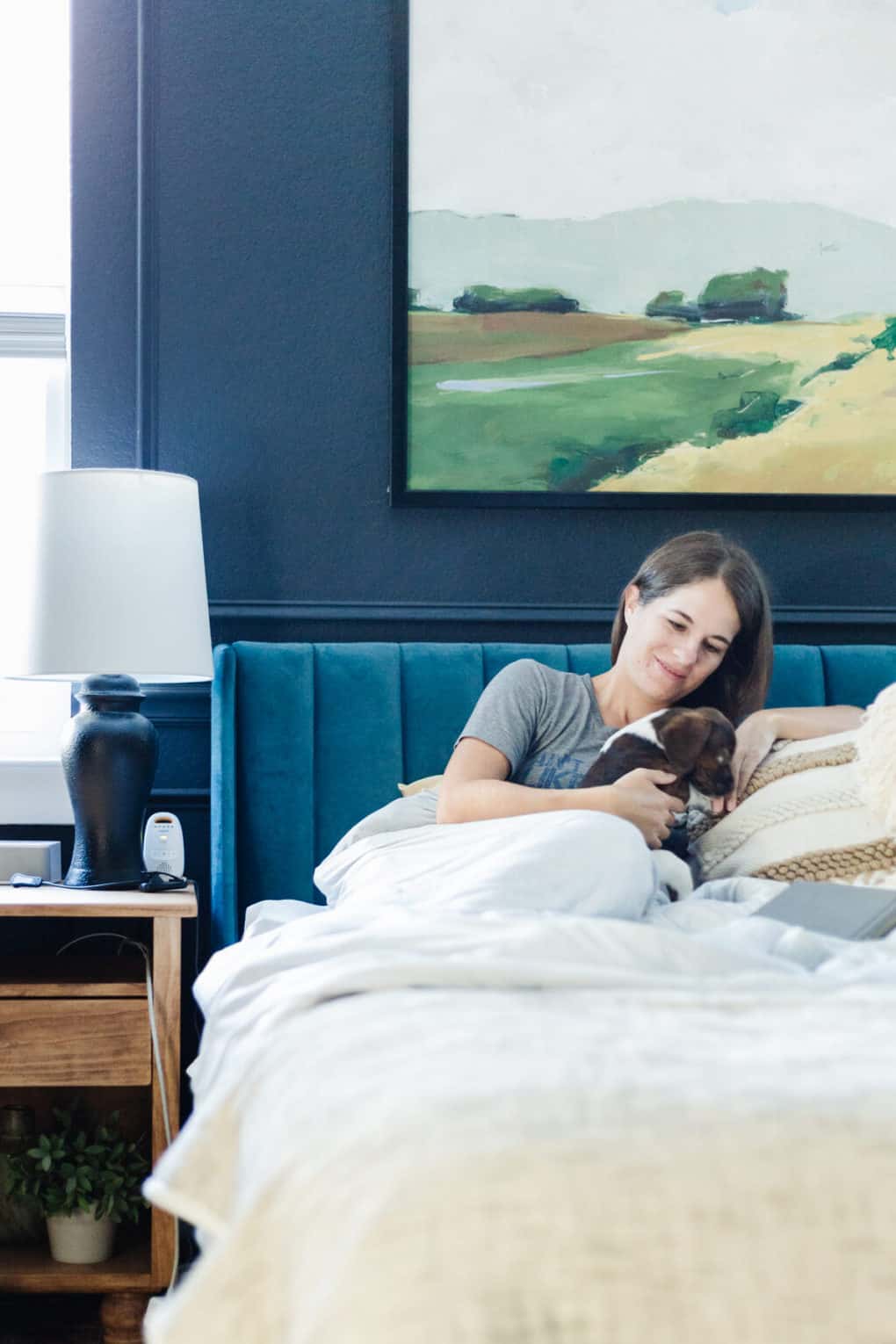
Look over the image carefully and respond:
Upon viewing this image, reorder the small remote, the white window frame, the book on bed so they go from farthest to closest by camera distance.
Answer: the white window frame, the small remote, the book on bed

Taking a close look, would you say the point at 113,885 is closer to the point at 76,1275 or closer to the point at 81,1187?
the point at 81,1187

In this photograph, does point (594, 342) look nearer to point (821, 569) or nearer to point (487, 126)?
point (487, 126)

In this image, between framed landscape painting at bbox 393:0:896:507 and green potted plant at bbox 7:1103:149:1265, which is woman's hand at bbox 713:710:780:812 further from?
green potted plant at bbox 7:1103:149:1265

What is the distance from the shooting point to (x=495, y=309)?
2.57m

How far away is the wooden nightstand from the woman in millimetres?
507

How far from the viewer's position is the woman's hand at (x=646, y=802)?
182 centimetres

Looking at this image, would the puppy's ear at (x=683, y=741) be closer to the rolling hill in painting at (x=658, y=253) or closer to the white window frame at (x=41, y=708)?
the rolling hill in painting at (x=658, y=253)

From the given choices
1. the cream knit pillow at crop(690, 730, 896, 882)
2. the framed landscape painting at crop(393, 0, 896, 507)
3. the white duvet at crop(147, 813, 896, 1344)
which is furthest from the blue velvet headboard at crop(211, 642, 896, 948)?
the white duvet at crop(147, 813, 896, 1344)

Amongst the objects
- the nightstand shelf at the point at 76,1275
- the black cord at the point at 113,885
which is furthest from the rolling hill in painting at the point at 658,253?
the nightstand shelf at the point at 76,1275

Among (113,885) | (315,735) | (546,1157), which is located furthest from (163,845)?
(546,1157)

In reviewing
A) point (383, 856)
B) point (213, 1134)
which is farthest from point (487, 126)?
point (213, 1134)

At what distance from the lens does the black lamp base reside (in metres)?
2.13

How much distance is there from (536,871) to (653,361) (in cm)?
144

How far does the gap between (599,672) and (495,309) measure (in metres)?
0.77
